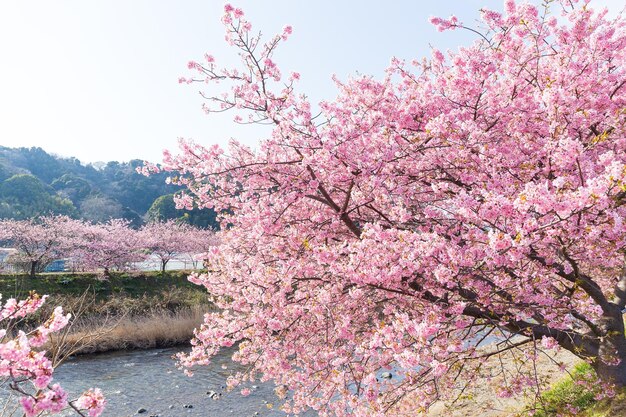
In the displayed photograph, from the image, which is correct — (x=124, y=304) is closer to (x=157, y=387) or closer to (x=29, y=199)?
(x=157, y=387)

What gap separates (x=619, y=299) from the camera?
705cm

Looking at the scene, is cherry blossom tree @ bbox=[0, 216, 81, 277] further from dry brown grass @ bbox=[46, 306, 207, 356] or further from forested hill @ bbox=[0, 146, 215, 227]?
forested hill @ bbox=[0, 146, 215, 227]

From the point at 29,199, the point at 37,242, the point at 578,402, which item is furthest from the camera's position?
the point at 29,199

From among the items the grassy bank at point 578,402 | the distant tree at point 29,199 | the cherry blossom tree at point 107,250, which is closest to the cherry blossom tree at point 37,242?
the cherry blossom tree at point 107,250

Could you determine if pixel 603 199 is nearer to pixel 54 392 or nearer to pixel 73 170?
pixel 54 392

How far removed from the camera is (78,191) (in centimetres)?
7244

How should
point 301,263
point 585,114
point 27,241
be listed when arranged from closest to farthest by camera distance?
point 585,114 < point 301,263 < point 27,241

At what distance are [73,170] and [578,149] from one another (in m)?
100

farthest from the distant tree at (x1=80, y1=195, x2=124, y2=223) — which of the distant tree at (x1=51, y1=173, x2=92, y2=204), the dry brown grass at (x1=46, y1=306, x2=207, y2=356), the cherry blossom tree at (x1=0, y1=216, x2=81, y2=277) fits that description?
the dry brown grass at (x1=46, y1=306, x2=207, y2=356)

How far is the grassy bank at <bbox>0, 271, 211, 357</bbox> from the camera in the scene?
66.1 ft

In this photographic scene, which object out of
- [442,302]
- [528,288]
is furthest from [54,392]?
[528,288]

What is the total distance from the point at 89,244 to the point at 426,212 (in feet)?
114

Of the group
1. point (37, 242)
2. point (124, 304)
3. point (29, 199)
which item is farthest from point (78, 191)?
point (124, 304)

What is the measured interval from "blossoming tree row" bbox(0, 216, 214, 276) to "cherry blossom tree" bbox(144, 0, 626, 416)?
72.4ft
